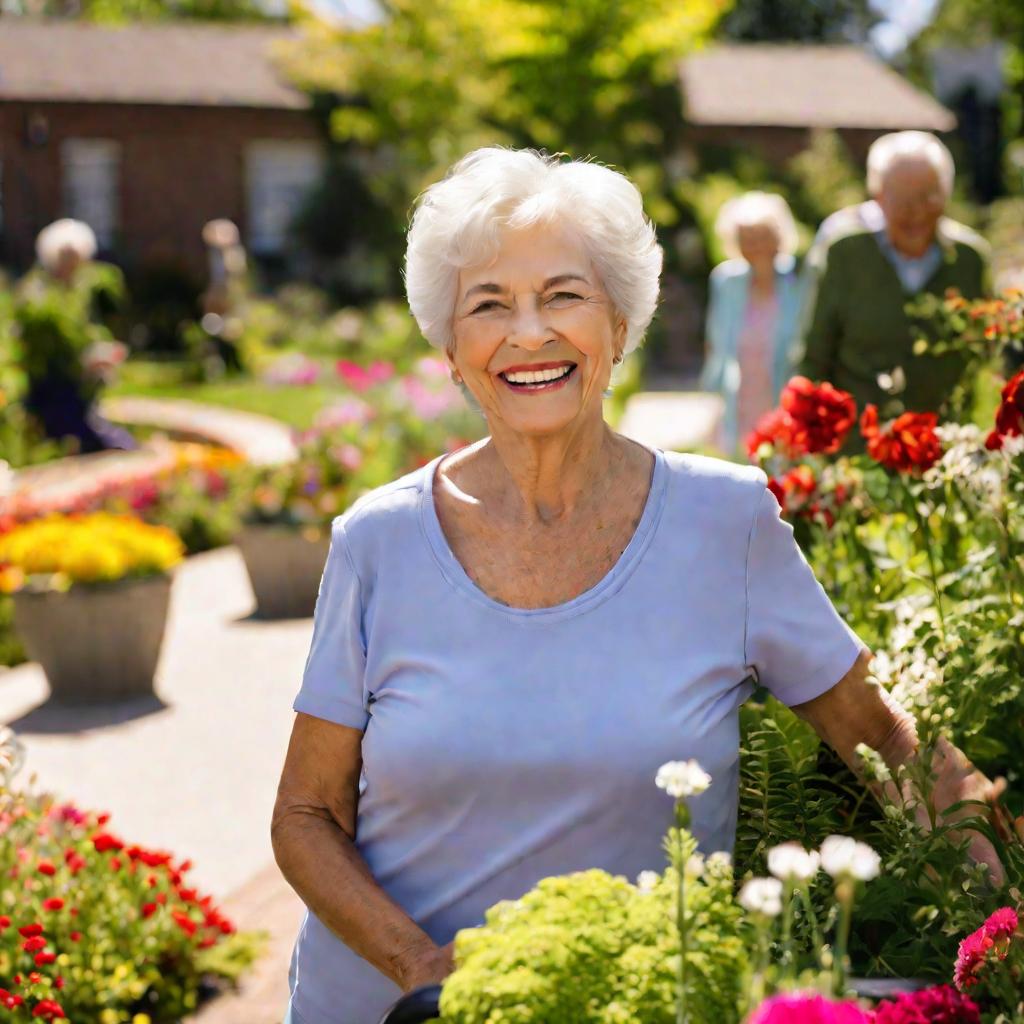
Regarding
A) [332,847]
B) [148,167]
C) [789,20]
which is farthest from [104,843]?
[789,20]

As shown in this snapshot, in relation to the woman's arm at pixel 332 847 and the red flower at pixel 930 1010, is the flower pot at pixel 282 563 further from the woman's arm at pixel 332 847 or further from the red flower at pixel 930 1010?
the red flower at pixel 930 1010

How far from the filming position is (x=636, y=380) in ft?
59.1

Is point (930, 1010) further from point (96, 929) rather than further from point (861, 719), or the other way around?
point (96, 929)

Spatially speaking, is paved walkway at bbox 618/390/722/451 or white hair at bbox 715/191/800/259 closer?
white hair at bbox 715/191/800/259

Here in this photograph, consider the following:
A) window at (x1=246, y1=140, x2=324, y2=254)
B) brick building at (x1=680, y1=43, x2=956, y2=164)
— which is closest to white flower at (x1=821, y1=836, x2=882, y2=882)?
brick building at (x1=680, y1=43, x2=956, y2=164)

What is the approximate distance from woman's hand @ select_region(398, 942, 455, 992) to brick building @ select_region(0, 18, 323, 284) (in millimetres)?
27582

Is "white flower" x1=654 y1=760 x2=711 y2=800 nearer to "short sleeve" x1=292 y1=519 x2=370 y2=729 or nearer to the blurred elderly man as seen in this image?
"short sleeve" x1=292 y1=519 x2=370 y2=729

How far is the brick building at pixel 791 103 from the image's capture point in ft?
104

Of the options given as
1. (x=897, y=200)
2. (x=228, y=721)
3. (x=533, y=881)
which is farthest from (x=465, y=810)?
(x=228, y=721)

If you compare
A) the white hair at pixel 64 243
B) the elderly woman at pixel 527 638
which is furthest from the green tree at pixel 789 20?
the elderly woman at pixel 527 638

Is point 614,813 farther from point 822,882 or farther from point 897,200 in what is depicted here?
point 897,200

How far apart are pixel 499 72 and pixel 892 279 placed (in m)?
23.2

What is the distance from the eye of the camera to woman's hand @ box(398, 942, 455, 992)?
1896 mm

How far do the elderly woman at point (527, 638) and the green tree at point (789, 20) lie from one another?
57.8 m
